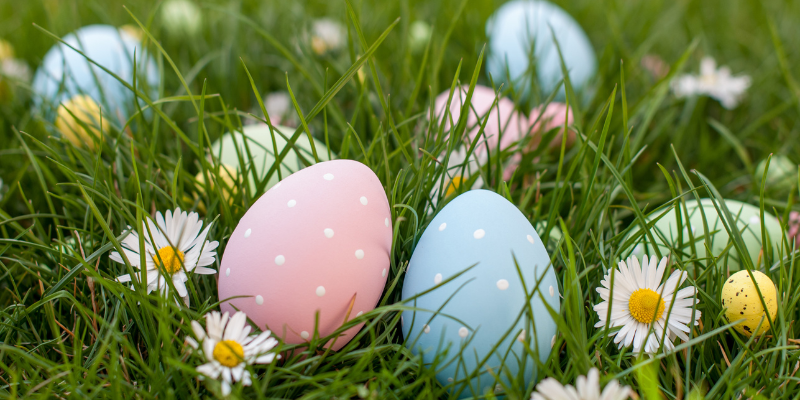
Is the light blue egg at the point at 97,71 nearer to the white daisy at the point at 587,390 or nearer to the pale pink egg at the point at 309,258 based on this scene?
the pale pink egg at the point at 309,258

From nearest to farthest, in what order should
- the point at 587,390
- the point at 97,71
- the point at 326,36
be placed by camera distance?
the point at 587,390
the point at 97,71
the point at 326,36

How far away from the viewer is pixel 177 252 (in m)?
0.65

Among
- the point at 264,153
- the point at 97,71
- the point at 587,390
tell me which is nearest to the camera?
the point at 587,390

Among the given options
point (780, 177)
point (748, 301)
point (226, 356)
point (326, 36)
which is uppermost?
point (326, 36)

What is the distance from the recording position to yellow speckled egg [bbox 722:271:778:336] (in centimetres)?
67

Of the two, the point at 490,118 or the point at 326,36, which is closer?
the point at 490,118

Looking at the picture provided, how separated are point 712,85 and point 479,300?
1.10 m

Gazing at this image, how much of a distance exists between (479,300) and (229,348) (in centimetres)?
29

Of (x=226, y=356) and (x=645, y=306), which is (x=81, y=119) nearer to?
(x=226, y=356)

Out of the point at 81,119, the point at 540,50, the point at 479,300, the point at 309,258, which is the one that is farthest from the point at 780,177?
the point at 81,119

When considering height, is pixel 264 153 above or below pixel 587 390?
above

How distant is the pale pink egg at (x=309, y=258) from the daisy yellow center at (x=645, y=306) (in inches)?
12.9

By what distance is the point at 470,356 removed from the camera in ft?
1.99

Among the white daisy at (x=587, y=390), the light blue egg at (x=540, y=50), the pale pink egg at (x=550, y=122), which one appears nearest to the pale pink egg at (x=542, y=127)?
the pale pink egg at (x=550, y=122)
